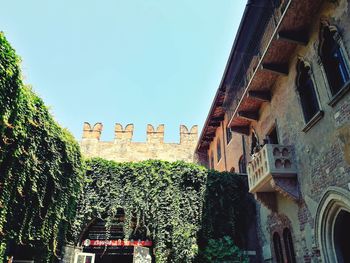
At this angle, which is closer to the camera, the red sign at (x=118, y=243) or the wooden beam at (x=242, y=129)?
the red sign at (x=118, y=243)

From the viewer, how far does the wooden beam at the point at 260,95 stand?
9266 millimetres

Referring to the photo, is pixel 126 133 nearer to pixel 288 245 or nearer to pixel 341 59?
pixel 288 245

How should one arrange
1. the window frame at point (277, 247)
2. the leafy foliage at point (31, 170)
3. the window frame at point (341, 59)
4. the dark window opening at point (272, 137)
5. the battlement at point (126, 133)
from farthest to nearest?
the battlement at point (126, 133), the dark window opening at point (272, 137), the window frame at point (277, 247), the leafy foliage at point (31, 170), the window frame at point (341, 59)

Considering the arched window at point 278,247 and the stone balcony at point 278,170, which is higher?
the stone balcony at point 278,170

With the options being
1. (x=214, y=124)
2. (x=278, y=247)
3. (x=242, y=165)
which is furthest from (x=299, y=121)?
(x=214, y=124)

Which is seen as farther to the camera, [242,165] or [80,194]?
[242,165]

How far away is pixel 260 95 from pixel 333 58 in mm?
3178

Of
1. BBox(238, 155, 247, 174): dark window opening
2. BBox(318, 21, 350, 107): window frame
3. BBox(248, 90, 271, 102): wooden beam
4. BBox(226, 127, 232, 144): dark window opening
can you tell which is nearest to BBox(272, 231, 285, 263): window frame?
BBox(238, 155, 247, 174): dark window opening

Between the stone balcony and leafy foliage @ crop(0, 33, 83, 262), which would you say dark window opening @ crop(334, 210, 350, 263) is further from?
leafy foliage @ crop(0, 33, 83, 262)

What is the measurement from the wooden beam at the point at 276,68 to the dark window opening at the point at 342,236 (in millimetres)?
4011

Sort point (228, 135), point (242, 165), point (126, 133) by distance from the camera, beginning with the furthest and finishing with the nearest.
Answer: point (126, 133), point (228, 135), point (242, 165)

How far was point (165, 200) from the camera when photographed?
10703 mm

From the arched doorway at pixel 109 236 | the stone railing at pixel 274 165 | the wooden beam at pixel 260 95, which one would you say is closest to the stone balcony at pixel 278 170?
the stone railing at pixel 274 165

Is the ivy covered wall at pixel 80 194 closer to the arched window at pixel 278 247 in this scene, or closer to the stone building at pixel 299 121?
the arched window at pixel 278 247
